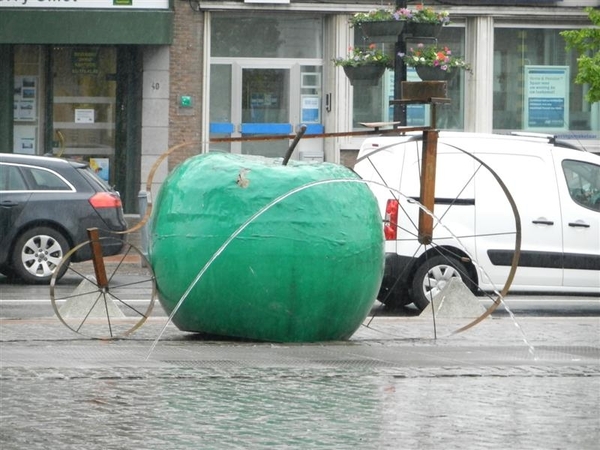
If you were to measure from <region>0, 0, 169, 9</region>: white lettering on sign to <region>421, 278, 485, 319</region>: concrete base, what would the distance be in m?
13.1

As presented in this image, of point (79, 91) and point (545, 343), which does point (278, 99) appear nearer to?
point (79, 91)

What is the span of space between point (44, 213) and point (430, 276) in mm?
5493

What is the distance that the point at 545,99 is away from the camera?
87.8 feet

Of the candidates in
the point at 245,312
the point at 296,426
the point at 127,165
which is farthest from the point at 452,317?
the point at 127,165

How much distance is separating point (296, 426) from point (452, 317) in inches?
222

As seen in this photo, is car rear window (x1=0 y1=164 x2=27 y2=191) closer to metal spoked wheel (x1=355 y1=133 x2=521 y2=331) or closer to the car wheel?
the car wheel

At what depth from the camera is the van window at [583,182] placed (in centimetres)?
1577

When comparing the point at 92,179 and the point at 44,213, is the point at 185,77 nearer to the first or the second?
the point at 92,179

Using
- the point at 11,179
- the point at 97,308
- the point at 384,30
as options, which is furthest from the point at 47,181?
the point at 97,308

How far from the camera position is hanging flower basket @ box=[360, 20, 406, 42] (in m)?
20.1

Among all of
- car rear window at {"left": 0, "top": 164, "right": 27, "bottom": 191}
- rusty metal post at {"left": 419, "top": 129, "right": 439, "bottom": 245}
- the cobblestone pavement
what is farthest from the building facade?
rusty metal post at {"left": 419, "top": 129, "right": 439, "bottom": 245}

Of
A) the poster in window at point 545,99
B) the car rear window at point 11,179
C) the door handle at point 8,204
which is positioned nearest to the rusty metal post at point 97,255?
the door handle at point 8,204

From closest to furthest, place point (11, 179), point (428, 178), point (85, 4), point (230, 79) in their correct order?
point (428, 178) < point (11, 179) < point (85, 4) < point (230, 79)

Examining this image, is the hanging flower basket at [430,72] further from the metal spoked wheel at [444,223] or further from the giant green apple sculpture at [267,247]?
the giant green apple sculpture at [267,247]
